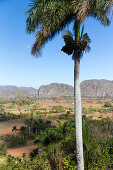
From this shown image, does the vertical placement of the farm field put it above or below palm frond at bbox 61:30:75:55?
below

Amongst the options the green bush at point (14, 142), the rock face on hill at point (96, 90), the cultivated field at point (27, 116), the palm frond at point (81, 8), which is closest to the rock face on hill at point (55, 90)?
the rock face on hill at point (96, 90)

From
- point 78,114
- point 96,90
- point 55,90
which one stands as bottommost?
point 78,114

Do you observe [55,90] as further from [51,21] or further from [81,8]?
[81,8]

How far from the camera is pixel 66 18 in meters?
4.42

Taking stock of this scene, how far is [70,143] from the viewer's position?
6871mm

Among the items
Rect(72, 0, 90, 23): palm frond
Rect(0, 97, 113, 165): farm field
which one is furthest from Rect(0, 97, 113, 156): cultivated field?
Rect(72, 0, 90, 23): palm frond

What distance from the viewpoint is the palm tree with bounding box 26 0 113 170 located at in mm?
3941

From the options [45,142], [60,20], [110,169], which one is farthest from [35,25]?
[45,142]

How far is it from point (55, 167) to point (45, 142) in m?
2.88

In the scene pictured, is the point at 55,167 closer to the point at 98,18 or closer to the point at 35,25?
the point at 35,25

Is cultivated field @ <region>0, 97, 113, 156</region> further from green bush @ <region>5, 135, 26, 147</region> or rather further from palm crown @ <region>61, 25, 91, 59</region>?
palm crown @ <region>61, 25, 91, 59</region>

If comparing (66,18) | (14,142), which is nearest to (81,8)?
(66,18)

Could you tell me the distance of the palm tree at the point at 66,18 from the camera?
394cm

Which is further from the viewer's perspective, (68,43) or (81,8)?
(68,43)
